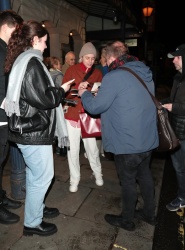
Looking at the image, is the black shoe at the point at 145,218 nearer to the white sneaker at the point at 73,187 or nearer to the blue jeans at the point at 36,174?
the white sneaker at the point at 73,187

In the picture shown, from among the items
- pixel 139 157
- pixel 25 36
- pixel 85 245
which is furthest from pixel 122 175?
pixel 25 36

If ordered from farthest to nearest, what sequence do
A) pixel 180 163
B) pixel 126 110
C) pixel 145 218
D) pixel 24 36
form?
pixel 180 163 → pixel 145 218 → pixel 126 110 → pixel 24 36

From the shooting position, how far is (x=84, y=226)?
9.64ft

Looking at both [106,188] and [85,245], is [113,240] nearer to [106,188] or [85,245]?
[85,245]

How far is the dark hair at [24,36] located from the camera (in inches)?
87.7

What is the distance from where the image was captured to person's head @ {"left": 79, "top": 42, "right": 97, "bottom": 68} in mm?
3301

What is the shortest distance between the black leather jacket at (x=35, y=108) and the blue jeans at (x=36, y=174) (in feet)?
0.33

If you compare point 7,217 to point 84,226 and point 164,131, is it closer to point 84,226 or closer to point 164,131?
point 84,226

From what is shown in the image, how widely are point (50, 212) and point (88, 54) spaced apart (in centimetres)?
222

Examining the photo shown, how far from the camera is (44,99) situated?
2174 millimetres

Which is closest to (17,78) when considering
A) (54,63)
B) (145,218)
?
(145,218)

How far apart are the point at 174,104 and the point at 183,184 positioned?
1.18 metres

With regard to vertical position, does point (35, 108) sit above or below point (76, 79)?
below

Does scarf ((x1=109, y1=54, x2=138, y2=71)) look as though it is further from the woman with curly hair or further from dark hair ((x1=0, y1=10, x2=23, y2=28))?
dark hair ((x1=0, y1=10, x2=23, y2=28))
